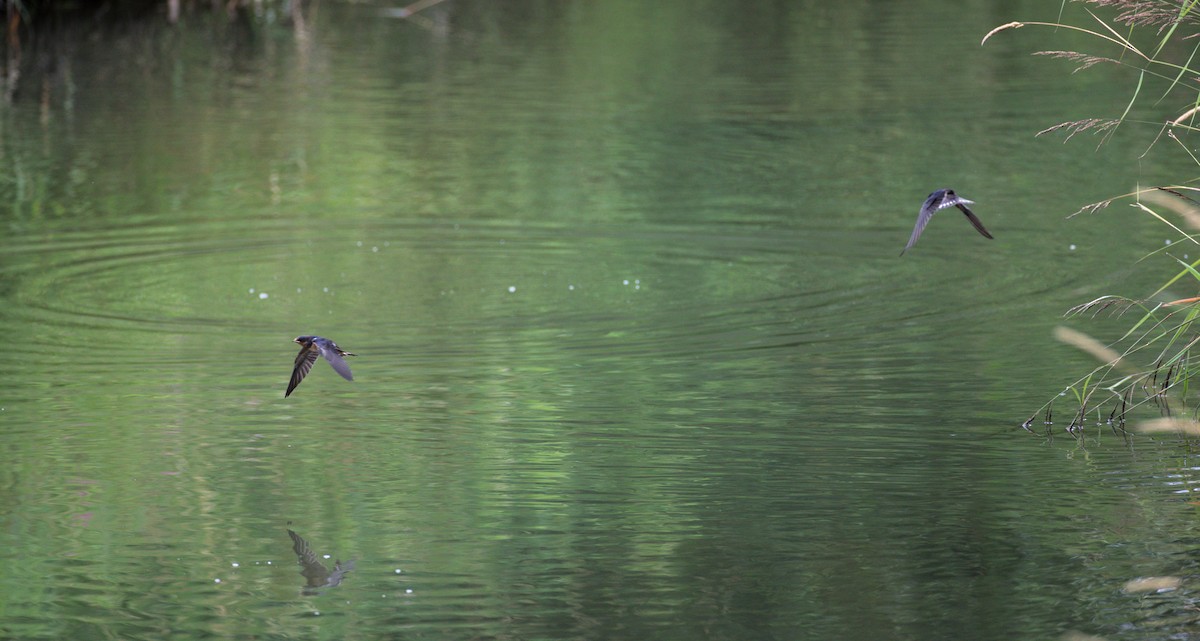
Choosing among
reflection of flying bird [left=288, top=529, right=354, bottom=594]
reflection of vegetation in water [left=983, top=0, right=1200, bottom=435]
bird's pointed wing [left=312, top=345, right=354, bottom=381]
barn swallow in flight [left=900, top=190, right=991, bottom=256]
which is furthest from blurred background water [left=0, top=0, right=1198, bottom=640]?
barn swallow in flight [left=900, top=190, right=991, bottom=256]

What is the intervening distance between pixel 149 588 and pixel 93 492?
97 centimetres

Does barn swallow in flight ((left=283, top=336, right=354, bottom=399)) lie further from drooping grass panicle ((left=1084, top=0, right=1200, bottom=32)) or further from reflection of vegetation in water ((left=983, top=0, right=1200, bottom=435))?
drooping grass panicle ((left=1084, top=0, right=1200, bottom=32))

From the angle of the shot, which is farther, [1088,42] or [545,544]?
[1088,42]

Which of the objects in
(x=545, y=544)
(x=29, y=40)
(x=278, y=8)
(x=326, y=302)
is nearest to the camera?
(x=545, y=544)

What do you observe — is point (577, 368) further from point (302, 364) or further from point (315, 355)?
point (302, 364)

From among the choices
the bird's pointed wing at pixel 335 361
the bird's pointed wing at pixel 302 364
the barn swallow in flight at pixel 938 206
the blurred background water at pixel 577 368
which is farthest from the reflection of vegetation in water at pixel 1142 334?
the bird's pointed wing at pixel 302 364

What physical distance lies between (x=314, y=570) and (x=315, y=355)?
4.61ft

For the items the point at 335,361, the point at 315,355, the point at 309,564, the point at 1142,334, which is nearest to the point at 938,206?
the point at 1142,334

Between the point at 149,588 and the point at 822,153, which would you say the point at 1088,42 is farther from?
the point at 149,588

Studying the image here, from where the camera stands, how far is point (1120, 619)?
4.29m

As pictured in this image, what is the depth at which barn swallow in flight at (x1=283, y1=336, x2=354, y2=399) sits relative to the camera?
5.60 meters

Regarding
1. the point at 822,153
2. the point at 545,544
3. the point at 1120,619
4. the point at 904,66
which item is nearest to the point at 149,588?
the point at 545,544

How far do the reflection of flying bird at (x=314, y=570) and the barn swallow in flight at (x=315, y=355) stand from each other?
63 centimetres

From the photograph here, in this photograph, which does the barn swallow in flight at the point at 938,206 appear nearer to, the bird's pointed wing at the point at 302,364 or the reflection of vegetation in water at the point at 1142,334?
the reflection of vegetation in water at the point at 1142,334
